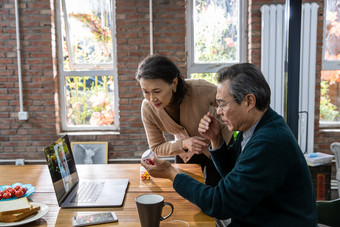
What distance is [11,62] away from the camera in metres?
3.29

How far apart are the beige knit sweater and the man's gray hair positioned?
74 centimetres

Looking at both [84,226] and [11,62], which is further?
[11,62]

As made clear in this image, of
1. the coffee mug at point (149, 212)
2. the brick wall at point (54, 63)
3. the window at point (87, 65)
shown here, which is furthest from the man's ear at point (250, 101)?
the window at point (87, 65)

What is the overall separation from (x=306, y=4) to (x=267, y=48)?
633mm

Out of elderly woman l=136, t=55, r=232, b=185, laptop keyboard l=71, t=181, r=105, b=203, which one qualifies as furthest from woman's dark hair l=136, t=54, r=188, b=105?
laptop keyboard l=71, t=181, r=105, b=203

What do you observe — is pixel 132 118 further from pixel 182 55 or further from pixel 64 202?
pixel 64 202

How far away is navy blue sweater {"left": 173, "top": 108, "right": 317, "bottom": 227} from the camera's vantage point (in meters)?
0.90

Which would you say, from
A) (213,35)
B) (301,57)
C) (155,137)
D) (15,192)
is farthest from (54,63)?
(301,57)

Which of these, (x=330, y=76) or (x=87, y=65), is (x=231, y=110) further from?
(x=330, y=76)

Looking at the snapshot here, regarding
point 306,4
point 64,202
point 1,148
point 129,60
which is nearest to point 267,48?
point 306,4

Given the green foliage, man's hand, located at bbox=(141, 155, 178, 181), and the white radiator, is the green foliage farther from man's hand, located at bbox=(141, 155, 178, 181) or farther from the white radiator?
man's hand, located at bbox=(141, 155, 178, 181)

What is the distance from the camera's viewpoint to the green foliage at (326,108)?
344cm

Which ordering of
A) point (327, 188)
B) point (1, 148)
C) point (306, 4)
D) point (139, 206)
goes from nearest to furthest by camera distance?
1. point (139, 206)
2. point (327, 188)
3. point (306, 4)
4. point (1, 148)

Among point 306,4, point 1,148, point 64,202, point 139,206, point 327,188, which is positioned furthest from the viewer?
point 1,148
